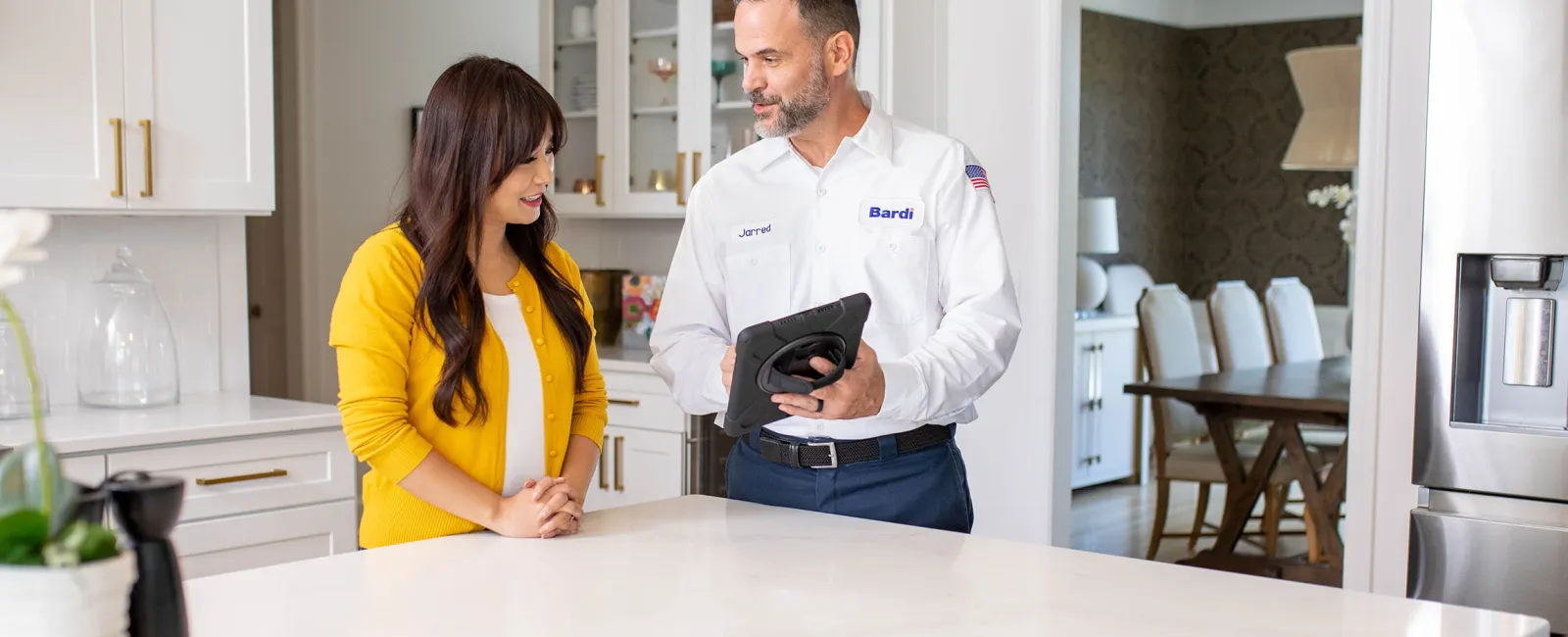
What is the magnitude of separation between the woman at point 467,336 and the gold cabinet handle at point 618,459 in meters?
2.10

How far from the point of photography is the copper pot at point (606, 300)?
4.48 meters

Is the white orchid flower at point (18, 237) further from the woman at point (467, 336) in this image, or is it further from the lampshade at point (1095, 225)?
the lampshade at point (1095, 225)

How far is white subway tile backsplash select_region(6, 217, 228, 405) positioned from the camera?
10.00 feet

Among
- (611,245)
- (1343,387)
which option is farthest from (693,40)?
(1343,387)

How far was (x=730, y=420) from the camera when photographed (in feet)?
5.72

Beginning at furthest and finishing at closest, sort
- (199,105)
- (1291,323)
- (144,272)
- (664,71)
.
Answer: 1. (1291,323)
2. (664,71)
3. (144,272)
4. (199,105)

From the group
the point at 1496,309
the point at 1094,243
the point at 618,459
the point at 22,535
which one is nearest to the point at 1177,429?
the point at 1094,243

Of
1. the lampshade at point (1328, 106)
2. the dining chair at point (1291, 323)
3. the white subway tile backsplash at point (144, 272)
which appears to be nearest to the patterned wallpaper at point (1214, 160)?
the dining chair at point (1291, 323)

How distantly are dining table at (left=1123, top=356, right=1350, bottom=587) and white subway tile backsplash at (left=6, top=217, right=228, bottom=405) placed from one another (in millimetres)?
2754

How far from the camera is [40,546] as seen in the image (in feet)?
2.63

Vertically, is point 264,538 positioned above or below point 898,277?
below

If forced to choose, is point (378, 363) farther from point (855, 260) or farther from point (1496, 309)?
point (1496, 309)

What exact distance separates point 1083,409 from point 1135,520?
655 mm

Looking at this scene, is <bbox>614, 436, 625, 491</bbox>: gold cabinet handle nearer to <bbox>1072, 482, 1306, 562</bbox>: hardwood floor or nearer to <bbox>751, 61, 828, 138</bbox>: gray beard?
A: <bbox>1072, 482, 1306, 562</bbox>: hardwood floor
